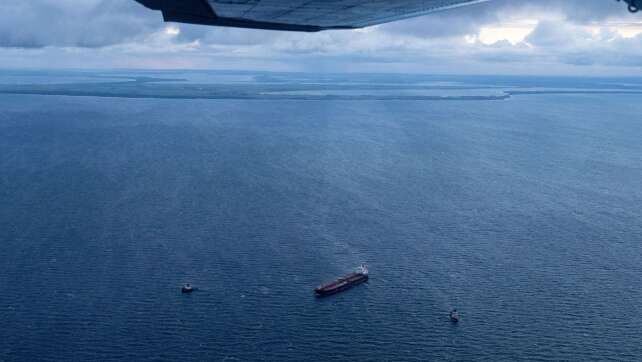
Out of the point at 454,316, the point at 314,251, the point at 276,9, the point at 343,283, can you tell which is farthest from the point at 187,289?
the point at 276,9

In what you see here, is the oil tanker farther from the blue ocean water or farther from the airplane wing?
the airplane wing

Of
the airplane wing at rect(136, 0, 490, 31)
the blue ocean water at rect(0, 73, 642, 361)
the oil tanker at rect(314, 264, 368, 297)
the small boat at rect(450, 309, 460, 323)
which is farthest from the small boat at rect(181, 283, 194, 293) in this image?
the airplane wing at rect(136, 0, 490, 31)

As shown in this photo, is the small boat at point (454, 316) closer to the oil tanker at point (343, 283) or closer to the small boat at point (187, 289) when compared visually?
the oil tanker at point (343, 283)

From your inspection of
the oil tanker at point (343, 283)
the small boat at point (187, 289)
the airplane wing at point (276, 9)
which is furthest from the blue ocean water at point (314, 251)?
the airplane wing at point (276, 9)

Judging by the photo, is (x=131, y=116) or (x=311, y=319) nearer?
(x=311, y=319)

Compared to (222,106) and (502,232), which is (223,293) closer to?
(502,232)

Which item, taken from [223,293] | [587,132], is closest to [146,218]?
[223,293]
